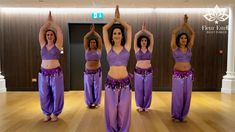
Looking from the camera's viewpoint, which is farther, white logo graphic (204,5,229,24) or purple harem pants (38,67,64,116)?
white logo graphic (204,5,229,24)

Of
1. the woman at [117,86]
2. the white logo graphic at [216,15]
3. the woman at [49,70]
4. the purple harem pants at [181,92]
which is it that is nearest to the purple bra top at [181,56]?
the purple harem pants at [181,92]

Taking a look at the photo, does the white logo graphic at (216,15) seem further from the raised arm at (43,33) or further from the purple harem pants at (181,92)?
the raised arm at (43,33)

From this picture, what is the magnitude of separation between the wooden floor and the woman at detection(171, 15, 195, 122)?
0.82ft

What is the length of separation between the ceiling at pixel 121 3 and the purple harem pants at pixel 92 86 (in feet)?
7.15

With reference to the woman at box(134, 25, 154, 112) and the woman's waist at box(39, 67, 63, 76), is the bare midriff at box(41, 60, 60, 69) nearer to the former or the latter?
the woman's waist at box(39, 67, 63, 76)

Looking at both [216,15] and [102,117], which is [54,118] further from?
[216,15]

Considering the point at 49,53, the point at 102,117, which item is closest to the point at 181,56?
the point at 102,117

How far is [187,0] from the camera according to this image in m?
6.60

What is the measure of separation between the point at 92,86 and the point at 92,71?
0.34 meters

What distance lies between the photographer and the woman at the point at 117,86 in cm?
333

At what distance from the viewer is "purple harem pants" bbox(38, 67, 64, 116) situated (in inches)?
172

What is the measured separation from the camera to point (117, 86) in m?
3.32

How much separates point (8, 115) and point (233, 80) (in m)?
6.15

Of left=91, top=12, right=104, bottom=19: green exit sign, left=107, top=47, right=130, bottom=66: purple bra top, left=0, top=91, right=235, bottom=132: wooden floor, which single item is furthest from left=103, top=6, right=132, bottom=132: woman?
left=91, top=12, right=104, bottom=19: green exit sign
